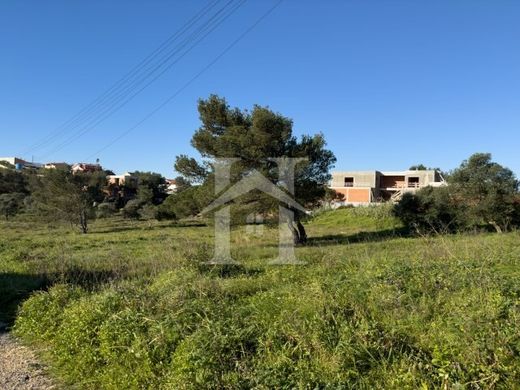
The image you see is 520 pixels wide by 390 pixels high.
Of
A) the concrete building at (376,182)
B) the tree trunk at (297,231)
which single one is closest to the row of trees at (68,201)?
the tree trunk at (297,231)

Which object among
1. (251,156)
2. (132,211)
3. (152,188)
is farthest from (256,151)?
(152,188)

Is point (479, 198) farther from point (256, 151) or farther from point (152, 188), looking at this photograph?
point (152, 188)

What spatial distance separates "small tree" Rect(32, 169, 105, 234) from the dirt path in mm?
30956

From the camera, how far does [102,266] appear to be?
10297mm

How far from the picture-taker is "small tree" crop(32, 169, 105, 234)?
116 feet

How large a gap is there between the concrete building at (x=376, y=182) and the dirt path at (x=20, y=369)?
54.8 metres

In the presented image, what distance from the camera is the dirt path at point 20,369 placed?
434cm

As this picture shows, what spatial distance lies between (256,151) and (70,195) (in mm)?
22510

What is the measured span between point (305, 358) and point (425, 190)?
28498mm

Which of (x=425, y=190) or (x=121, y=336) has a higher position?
(x=425, y=190)

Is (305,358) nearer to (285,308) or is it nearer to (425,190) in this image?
(285,308)

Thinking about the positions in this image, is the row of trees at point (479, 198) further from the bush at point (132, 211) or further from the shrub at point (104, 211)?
the shrub at point (104, 211)

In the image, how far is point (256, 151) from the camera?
19.4m

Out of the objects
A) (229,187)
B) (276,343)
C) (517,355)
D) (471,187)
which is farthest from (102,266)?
(471,187)
